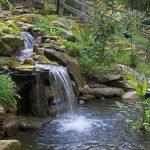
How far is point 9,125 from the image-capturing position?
35.1 ft

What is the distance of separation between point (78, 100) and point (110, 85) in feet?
7.11

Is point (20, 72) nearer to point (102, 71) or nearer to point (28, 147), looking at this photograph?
point (28, 147)

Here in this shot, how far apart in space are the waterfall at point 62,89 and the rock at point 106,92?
4.45 feet

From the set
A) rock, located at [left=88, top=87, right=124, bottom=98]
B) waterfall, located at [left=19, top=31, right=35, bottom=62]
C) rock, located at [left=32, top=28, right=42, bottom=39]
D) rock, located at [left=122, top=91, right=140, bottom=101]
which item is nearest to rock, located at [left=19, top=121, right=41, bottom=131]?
waterfall, located at [left=19, top=31, right=35, bottom=62]

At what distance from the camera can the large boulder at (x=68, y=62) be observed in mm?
15688

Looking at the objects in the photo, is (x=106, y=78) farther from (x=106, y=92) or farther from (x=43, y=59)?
(x=43, y=59)

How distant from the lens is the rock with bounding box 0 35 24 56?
14.5 m

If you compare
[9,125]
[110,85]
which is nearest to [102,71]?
[110,85]

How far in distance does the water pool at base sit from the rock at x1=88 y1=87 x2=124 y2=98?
2355 mm

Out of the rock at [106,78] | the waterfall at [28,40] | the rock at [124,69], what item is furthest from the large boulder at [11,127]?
the rock at [124,69]

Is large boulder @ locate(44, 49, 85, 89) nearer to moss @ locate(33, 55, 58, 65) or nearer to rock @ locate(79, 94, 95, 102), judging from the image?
moss @ locate(33, 55, 58, 65)

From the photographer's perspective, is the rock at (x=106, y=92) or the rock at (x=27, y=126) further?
the rock at (x=106, y=92)

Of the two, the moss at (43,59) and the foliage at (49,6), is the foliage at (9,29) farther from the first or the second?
the foliage at (49,6)

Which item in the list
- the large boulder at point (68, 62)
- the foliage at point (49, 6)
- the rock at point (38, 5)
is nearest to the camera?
the large boulder at point (68, 62)
